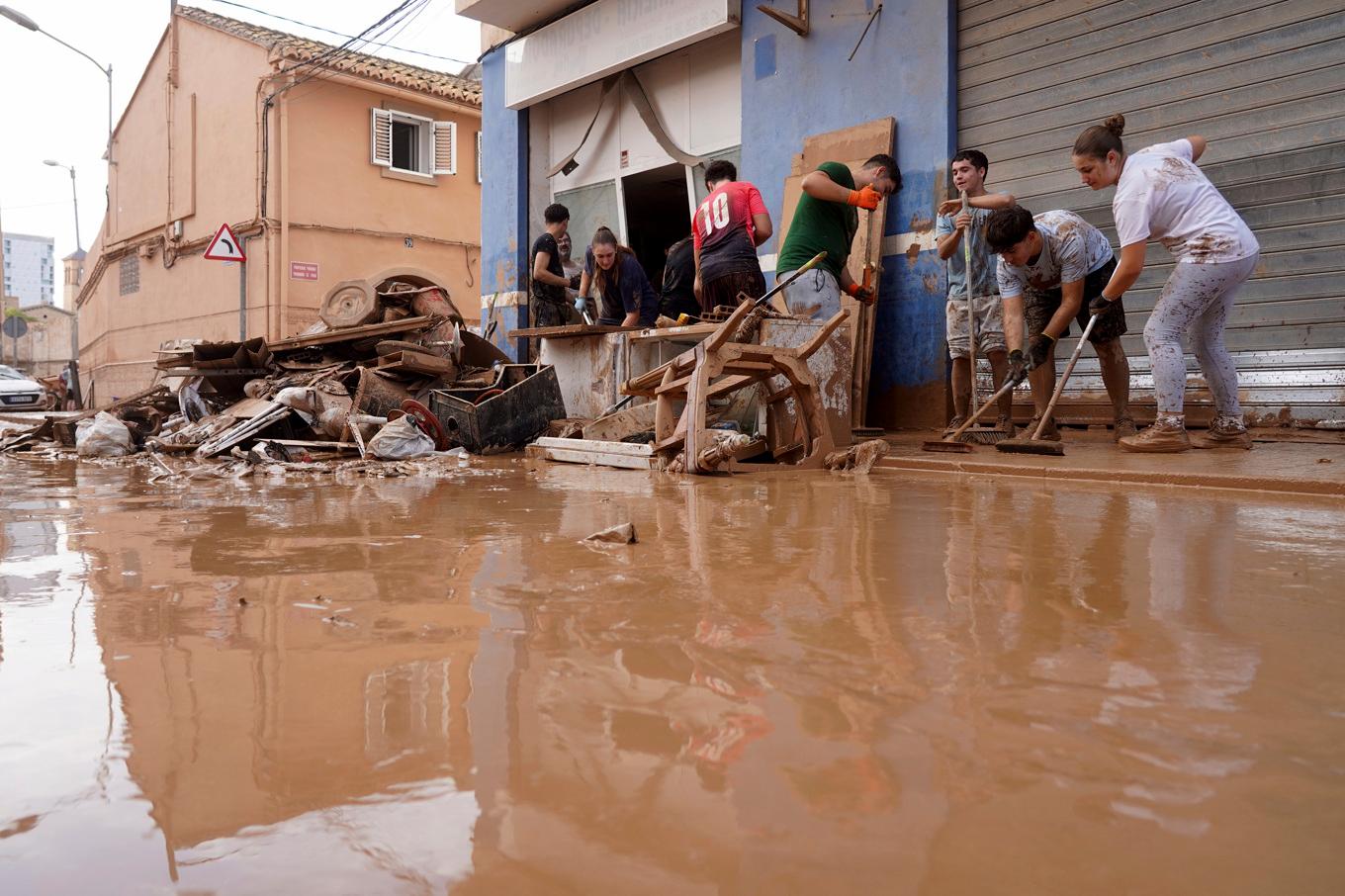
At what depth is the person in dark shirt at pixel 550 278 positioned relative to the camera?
8.38 m

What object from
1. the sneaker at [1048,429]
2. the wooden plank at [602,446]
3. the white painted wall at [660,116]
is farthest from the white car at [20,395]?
the sneaker at [1048,429]

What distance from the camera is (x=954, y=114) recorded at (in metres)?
7.20

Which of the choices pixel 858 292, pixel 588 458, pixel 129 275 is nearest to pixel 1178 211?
pixel 858 292

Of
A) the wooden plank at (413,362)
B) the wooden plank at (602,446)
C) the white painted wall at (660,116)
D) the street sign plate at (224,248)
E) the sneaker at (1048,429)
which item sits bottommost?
the wooden plank at (602,446)

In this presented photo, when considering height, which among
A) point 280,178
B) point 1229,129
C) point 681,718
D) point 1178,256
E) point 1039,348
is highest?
point 280,178

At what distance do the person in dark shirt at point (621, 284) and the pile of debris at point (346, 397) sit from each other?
0.86m

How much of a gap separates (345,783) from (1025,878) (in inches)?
29.0

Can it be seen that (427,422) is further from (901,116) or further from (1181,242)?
(1181,242)

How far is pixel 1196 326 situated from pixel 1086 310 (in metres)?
0.68

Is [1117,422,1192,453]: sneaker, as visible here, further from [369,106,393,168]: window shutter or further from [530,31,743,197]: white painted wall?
[369,106,393,168]: window shutter

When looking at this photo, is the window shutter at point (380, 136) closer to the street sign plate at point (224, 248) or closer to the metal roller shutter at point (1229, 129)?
the street sign plate at point (224, 248)

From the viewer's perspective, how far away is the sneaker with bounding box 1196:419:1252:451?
4.90 m

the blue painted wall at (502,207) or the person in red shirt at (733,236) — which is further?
the blue painted wall at (502,207)

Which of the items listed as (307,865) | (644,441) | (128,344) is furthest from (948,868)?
(128,344)
